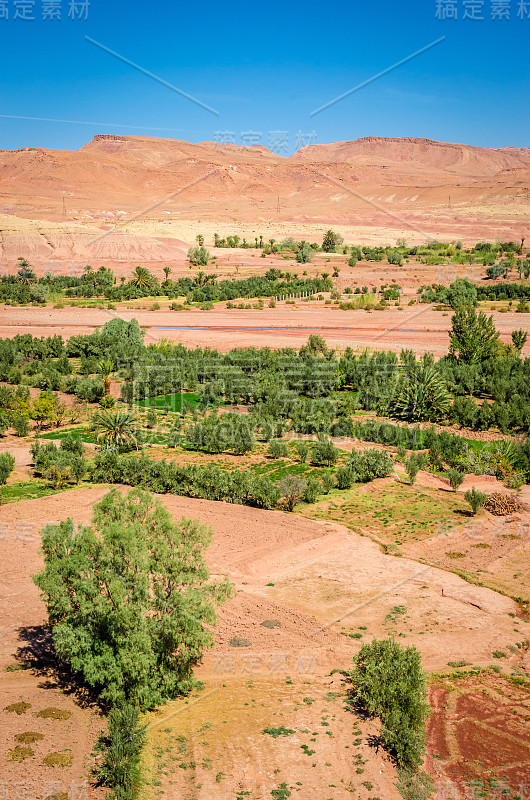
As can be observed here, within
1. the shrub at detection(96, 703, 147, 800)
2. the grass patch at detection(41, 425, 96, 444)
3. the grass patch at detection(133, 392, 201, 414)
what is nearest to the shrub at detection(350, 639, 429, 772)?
the shrub at detection(96, 703, 147, 800)

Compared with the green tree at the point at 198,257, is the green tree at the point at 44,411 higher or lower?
lower

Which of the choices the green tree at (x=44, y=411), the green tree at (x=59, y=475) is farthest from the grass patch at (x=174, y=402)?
the green tree at (x=59, y=475)

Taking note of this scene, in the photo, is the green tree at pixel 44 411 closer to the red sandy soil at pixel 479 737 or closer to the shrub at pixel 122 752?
the shrub at pixel 122 752

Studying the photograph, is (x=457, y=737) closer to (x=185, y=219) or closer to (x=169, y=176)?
(x=185, y=219)

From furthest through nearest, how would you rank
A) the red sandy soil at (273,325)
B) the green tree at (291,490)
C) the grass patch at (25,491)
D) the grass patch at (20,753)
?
the red sandy soil at (273,325)
the green tree at (291,490)
the grass patch at (25,491)
the grass patch at (20,753)

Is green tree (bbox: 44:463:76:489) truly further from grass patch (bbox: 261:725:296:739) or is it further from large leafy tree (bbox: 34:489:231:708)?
grass patch (bbox: 261:725:296:739)

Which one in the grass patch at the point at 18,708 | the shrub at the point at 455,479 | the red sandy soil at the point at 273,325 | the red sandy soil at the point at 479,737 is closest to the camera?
the red sandy soil at the point at 479,737

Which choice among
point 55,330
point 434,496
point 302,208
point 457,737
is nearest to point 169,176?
point 302,208

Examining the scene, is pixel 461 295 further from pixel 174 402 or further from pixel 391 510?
pixel 391 510
